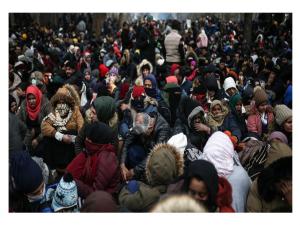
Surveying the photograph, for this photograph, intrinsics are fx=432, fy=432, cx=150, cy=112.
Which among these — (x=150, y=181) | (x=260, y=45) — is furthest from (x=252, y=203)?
(x=260, y=45)

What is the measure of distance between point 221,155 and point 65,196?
1.41 metres

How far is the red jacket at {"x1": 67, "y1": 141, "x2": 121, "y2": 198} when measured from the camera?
395 cm

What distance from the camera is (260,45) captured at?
58.4ft

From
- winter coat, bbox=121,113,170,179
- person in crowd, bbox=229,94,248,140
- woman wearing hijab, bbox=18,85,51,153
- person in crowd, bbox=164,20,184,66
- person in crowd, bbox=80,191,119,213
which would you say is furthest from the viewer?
person in crowd, bbox=164,20,184,66

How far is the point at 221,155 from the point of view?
3.88 metres

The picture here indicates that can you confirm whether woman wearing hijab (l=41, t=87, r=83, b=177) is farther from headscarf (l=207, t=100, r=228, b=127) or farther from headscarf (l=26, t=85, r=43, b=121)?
headscarf (l=207, t=100, r=228, b=127)

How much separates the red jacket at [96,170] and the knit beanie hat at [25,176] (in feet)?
1.50

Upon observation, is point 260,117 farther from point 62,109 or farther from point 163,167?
point 163,167

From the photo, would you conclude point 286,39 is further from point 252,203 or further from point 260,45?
point 252,203

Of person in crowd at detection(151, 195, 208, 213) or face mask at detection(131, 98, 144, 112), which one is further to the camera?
face mask at detection(131, 98, 144, 112)

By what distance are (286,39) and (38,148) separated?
572 inches

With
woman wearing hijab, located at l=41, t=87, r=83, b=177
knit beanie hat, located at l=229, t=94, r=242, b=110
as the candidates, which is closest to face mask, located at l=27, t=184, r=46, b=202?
woman wearing hijab, located at l=41, t=87, r=83, b=177

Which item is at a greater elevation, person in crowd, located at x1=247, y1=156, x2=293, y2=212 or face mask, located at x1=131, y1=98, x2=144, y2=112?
face mask, located at x1=131, y1=98, x2=144, y2=112
